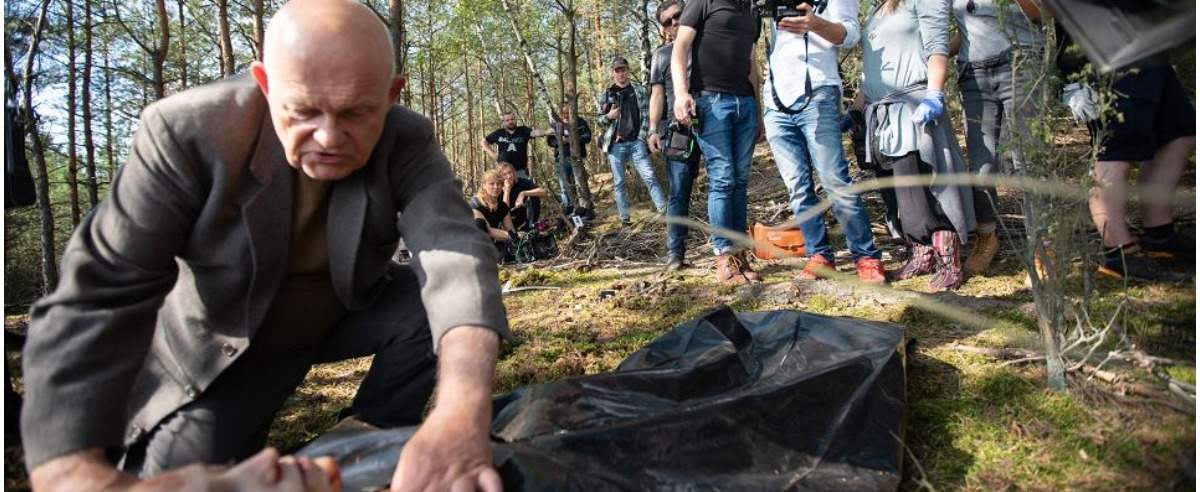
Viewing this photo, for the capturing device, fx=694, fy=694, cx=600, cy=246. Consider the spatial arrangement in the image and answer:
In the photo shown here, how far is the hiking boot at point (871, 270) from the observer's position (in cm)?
373

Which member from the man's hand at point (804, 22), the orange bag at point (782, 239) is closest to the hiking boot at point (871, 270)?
the orange bag at point (782, 239)

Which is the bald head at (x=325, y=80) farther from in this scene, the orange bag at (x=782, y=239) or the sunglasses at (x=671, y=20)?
the sunglasses at (x=671, y=20)

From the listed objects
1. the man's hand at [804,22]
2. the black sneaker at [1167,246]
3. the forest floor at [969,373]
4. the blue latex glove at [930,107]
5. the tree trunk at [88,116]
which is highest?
the tree trunk at [88,116]

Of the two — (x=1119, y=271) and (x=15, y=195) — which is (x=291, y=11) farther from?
(x=1119, y=271)

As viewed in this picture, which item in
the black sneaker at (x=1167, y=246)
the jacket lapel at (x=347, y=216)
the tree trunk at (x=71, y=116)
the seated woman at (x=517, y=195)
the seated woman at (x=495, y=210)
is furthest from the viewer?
the tree trunk at (x=71, y=116)

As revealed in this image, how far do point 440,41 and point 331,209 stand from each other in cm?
2072

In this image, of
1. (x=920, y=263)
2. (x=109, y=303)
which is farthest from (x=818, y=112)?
(x=109, y=303)

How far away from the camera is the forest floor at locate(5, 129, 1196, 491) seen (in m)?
1.74

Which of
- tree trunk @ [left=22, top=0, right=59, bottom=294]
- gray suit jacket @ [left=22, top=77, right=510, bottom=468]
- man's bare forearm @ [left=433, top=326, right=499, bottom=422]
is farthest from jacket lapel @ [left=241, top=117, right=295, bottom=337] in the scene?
tree trunk @ [left=22, top=0, right=59, bottom=294]

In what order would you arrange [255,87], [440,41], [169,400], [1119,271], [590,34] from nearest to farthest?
[255,87]
[169,400]
[1119,271]
[590,34]
[440,41]

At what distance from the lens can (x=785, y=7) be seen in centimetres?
375

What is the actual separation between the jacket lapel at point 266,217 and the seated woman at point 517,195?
20.1 ft

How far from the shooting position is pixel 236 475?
1.10 meters

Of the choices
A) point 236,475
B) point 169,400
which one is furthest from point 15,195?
point 236,475
